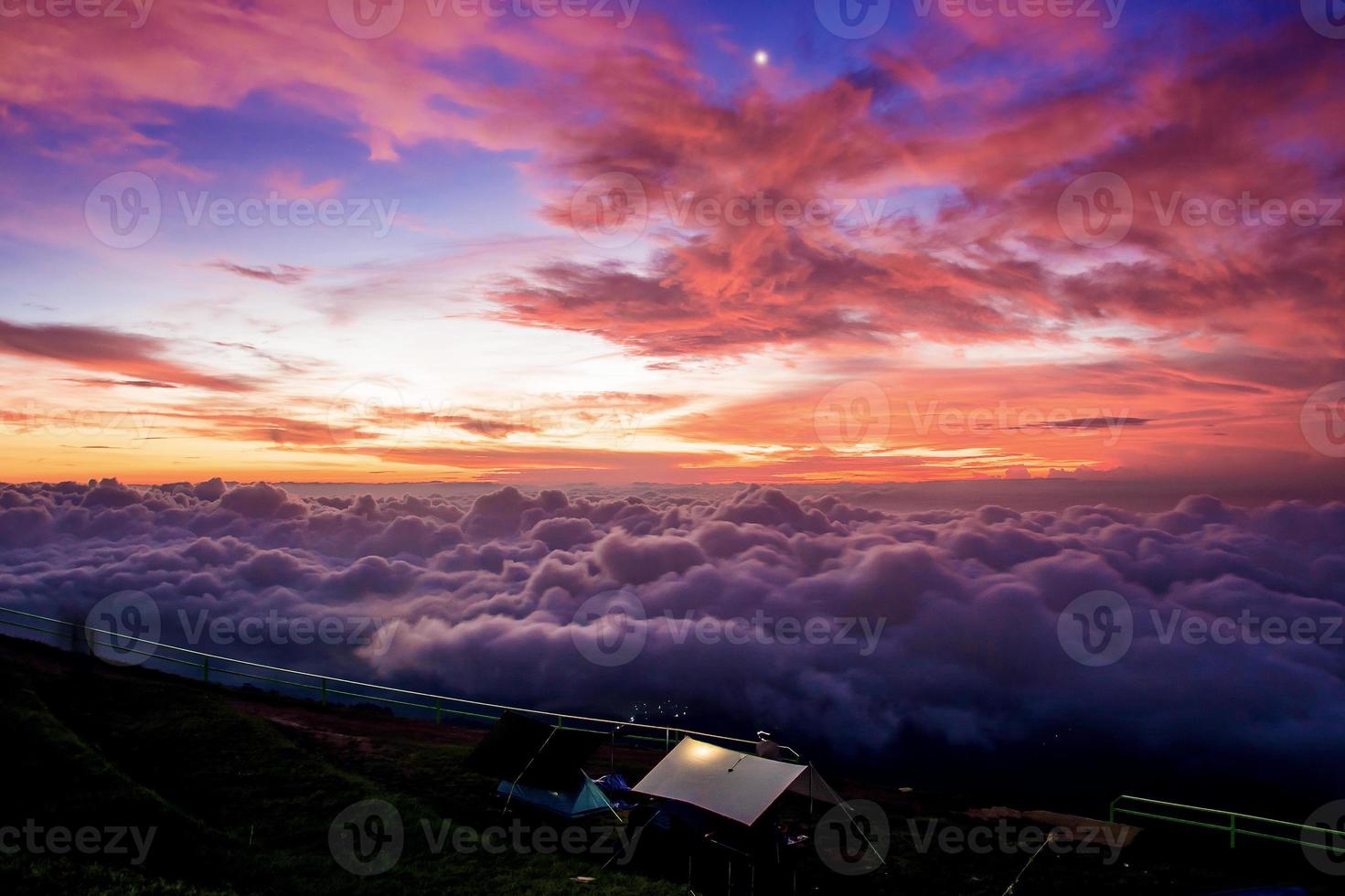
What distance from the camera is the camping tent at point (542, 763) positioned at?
18.2 m

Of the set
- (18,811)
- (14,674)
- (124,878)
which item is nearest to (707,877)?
(124,878)

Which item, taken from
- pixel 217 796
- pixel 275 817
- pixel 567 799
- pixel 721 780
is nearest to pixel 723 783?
pixel 721 780

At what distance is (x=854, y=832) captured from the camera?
17.8 meters

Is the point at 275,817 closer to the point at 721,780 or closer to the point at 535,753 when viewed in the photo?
the point at 535,753

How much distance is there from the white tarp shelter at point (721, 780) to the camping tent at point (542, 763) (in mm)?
3144

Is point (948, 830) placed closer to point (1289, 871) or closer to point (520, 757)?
point (1289, 871)

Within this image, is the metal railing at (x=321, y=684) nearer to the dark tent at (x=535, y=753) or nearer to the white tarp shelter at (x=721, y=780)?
the dark tent at (x=535, y=753)

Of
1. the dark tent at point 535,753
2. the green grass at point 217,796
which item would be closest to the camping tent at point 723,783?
the green grass at point 217,796

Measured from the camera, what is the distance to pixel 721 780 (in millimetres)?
15250

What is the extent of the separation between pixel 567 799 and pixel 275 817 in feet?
22.2

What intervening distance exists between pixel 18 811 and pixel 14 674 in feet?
44.6

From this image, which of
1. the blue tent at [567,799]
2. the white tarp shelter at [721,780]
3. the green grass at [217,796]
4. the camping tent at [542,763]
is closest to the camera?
the green grass at [217,796]

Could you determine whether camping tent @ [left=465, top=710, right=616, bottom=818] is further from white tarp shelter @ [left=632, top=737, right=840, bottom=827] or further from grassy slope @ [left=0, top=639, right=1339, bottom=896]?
white tarp shelter @ [left=632, top=737, right=840, bottom=827]

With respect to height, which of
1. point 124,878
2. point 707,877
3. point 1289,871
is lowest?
point 1289,871
